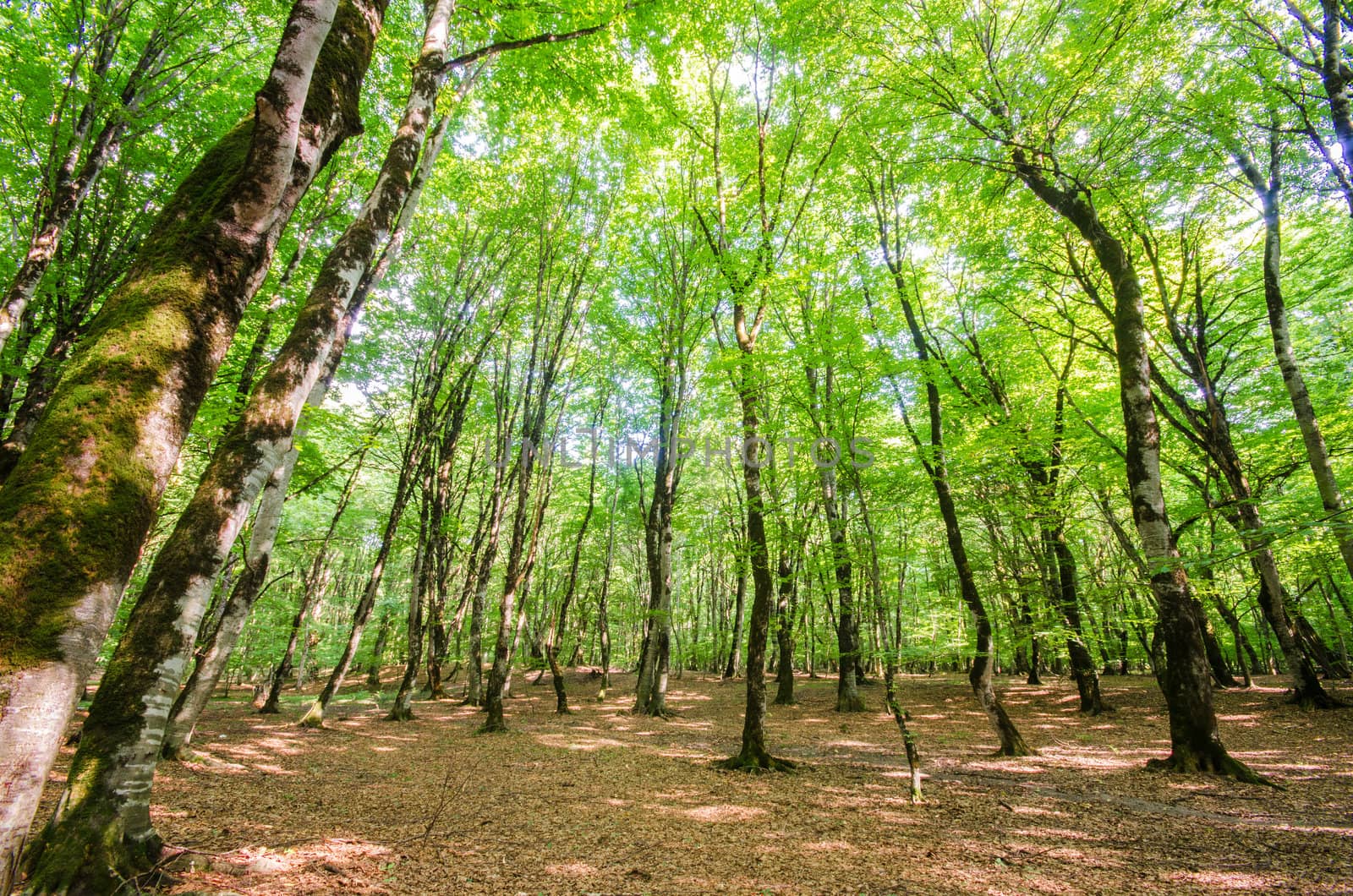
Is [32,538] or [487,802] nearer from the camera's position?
[32,538]

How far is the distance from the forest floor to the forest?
8 cm

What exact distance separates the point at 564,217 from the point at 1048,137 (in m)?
10.5

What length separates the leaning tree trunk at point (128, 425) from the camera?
5.83 feet

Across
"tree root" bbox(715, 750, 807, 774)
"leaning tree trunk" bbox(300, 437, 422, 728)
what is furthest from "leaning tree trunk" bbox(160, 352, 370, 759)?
"tree root" bbox(715, 750, 807, 774)

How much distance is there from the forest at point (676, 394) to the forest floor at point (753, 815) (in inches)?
3.0

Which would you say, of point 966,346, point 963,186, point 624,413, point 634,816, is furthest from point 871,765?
point 624,413

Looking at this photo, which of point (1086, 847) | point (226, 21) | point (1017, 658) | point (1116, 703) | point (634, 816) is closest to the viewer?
point (1086, 847)

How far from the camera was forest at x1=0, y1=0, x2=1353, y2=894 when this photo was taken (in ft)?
9.84

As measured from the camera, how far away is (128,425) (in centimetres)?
212

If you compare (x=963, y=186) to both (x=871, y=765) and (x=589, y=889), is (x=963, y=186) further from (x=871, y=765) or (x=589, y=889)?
(x=589, y=889)

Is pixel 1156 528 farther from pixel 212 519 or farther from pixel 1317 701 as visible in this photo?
pixel 212 519

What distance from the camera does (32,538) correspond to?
6.04 ft

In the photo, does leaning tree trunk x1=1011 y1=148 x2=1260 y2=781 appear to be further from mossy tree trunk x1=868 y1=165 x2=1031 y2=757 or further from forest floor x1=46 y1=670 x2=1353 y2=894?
mossy tree trunk x1=868 y1=165 x2=1031 y2=757

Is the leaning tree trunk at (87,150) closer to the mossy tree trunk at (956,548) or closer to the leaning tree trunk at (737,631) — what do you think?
the mossy tree trunk at (956,548)
